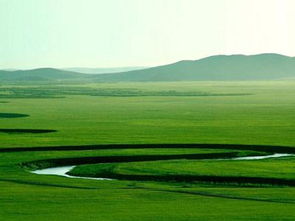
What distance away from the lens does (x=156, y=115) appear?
293ft

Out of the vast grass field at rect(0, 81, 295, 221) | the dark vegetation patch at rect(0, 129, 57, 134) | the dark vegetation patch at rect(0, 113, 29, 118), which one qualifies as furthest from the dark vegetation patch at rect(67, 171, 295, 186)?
the dark vegetation patch at rect(0, 113, 29, 118)

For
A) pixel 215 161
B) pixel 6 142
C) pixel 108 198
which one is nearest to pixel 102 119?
pixel 6 142

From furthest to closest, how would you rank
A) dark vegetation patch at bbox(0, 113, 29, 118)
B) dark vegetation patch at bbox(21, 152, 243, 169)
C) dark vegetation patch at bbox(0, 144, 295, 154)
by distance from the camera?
1. dark vegetation patch at bbox(0, 113, 29, 118)
2. dark vegetation patch at bbox(0, 144, 295, 154)
3. dark vegetation patch at bbox(21, 152, 243, 169)

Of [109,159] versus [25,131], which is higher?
[109,159]

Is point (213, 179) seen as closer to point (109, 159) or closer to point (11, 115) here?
point (109, 159)

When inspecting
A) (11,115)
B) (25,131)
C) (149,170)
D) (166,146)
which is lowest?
(11,115)

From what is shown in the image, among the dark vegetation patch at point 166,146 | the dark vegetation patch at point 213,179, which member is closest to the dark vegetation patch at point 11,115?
the dark vegetation patch at point 166,146

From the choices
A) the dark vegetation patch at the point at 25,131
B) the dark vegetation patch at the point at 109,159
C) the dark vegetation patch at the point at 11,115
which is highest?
the dark vegetation patch at the point at 109,159

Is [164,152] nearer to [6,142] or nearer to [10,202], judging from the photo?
[6,142]

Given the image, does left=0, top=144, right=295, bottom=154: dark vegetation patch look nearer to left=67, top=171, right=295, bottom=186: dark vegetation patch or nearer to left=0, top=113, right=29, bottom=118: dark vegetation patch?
left=67, top=171, right=295, bottom=186: dark vegetation patch

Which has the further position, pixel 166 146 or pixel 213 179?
pixel 166 146

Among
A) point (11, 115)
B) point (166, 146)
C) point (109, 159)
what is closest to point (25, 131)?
point (166, 146)

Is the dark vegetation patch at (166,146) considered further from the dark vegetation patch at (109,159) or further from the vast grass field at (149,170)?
the dark vegetation patch at (109,159)

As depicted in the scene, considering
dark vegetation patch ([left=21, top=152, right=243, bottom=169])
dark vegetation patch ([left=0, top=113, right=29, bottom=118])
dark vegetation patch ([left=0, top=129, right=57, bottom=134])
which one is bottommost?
dark vegetation patch ([left=0, top=113, right=29, bottom=118])
